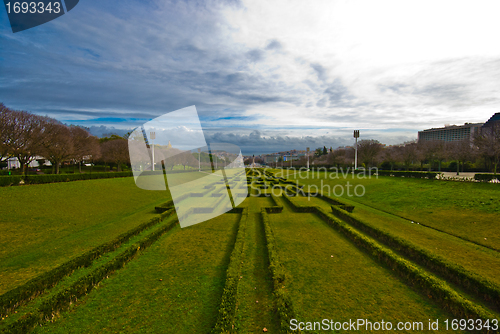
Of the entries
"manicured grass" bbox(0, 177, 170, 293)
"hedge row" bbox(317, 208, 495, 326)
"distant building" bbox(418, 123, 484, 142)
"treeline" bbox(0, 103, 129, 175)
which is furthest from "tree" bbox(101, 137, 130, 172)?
"distant building" bbox(418, 123, 484, 142)

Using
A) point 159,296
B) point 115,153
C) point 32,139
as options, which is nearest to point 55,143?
point 32,139

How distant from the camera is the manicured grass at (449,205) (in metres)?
10.9

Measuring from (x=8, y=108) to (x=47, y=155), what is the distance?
6591 mm

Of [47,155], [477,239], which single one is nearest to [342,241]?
[477,239]

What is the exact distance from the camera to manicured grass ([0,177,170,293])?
753cm

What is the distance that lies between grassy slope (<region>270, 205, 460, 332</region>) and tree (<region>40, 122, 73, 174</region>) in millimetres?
34746

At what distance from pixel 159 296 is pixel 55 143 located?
34.8 meters

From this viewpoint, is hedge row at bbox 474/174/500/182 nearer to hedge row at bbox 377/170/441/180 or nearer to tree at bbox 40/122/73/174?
hedge row at bbox 377/170/441/180

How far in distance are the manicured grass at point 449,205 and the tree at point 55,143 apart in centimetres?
3750

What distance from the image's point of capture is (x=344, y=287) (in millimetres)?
5750

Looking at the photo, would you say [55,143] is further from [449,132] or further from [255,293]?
[449,132]

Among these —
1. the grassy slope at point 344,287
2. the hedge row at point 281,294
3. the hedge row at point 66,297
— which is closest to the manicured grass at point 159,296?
the hedge row at point 66,297

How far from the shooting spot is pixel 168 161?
53906mm

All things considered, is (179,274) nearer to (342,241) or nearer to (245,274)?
(245,274)
